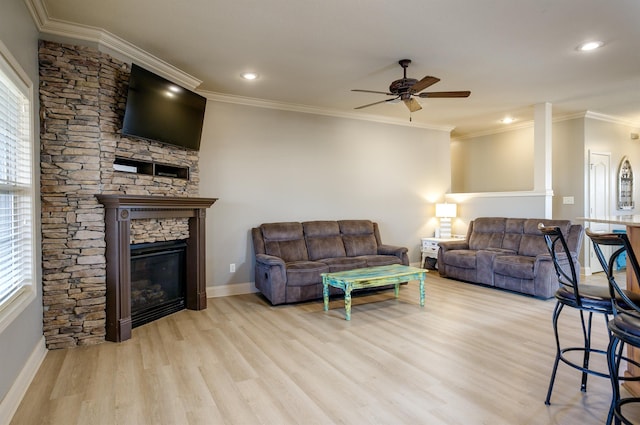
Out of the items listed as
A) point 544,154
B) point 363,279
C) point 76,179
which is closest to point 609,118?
point 544,154

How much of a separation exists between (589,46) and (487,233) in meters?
2.99

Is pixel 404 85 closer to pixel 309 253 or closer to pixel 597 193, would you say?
pixel 309 253

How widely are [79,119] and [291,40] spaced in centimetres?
197

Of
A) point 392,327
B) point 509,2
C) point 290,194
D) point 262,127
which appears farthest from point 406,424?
point 262,127

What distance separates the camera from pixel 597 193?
20.5ft

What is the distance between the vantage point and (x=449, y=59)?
149 inches

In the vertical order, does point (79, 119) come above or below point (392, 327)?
above

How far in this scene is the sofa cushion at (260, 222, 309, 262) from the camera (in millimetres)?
4883

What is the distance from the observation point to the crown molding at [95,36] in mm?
2816

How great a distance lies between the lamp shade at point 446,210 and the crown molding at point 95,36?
4905 millimetres

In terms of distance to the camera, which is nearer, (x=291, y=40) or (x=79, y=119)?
(x=79, y=119)

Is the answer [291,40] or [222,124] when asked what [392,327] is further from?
[222,124]

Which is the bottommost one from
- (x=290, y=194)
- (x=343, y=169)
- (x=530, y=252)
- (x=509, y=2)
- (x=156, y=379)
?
(x=156, y=379)

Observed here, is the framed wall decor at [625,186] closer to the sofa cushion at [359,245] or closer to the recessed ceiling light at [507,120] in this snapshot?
the recessed ceiling light at [507,120]
